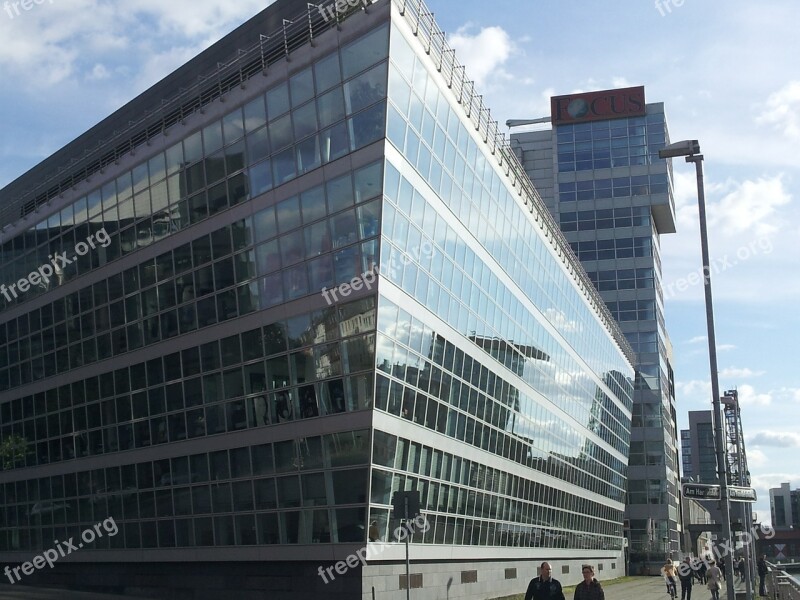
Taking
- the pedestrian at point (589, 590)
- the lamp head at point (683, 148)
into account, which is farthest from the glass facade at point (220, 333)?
the pedestrian at point (589, 590)

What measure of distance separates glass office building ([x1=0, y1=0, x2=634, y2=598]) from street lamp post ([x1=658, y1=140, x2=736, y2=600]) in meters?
8.23

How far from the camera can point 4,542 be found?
43562mm

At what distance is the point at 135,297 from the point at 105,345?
2.95 m

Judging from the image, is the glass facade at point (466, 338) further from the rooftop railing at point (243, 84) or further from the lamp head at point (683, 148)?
the lamp head at point (683, 148)

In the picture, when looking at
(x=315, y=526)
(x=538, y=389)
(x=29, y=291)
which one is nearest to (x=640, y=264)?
(x=538, y=389)

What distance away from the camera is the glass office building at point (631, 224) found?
89812mm

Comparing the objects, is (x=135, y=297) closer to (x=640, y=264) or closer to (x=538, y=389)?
(x=538, y=389)
